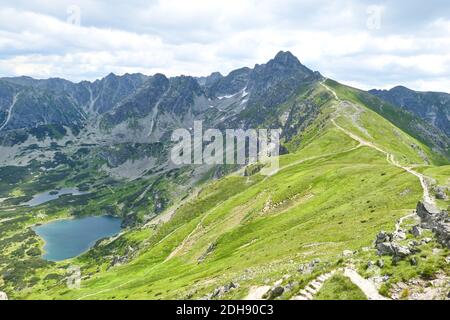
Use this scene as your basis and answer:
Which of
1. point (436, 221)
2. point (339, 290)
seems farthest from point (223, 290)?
point (436, 221)

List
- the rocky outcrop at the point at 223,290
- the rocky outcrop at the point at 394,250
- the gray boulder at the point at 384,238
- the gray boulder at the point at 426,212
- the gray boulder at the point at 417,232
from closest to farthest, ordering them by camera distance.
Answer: the rocky outcrop at the point at 394,250 → the gray boulder at the point at 384,238 → the gray boulder at the point at 417,232 → the rocky outcrop at the point at 223,290 → the gray boulder at the point at 426,212

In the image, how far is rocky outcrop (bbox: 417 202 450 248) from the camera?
1574 inches

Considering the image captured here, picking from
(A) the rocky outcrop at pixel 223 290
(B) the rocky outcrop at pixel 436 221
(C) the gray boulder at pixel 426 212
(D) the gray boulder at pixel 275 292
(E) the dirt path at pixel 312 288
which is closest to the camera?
(E) the dirt path at pixel 312 288

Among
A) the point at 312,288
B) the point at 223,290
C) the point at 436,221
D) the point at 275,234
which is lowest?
the point at 275,234

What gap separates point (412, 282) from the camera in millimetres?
32469

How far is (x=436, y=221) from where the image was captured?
1956 inches

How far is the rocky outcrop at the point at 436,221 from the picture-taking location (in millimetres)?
39969

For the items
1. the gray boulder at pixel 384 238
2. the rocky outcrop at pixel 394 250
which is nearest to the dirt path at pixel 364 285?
the rocky outcrop at pixel 394 250

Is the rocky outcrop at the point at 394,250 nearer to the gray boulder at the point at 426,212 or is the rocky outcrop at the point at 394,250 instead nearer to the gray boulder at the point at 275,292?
the gray boulder at the point at 275,292

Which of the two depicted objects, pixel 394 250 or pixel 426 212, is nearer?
pixel 394 250

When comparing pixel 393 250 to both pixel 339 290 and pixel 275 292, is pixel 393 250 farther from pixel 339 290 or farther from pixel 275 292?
pixel 275 292
